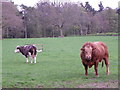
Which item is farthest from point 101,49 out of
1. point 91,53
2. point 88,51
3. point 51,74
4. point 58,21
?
point 58,21

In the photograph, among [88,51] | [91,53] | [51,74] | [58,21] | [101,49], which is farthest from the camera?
[58,21]

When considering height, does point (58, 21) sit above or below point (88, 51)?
above

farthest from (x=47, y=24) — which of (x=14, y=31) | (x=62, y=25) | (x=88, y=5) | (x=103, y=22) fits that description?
(x=88, y=5)

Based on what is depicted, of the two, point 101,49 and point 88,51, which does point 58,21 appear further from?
point 88,51

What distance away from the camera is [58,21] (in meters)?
79.1

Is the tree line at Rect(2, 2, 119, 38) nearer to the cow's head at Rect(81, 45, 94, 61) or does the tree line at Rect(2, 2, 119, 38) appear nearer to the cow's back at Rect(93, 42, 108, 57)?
the cow's back at Rect(93, 42, 108, 57)

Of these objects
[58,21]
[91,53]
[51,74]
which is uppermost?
[58,21]

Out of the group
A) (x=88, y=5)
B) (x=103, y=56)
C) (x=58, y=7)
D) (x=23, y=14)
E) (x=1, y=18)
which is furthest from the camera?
(x=88, y=5)

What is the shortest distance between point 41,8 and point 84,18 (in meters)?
12.8

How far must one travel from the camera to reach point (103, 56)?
981 centimetres

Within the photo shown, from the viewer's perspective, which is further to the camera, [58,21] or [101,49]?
[58,21]

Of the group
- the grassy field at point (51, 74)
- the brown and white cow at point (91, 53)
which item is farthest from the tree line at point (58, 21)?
the brown and white cow at point (91, 53)

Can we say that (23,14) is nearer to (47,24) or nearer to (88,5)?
(47,24)

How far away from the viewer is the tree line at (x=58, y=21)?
7050 centimetres
